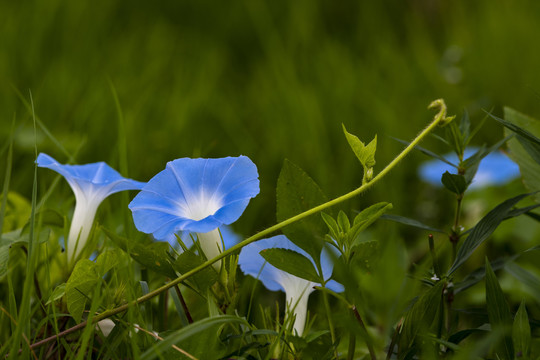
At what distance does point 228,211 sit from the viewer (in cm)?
71

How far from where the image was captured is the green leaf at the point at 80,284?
0.73 m

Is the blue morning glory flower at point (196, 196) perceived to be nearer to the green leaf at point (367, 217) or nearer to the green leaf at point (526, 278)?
the green leaf at point (367, 217)

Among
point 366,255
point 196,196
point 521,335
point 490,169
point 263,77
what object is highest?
point 263,77

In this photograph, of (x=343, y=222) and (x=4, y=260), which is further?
(x=4, y=260)

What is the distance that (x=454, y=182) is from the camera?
805 millimetres

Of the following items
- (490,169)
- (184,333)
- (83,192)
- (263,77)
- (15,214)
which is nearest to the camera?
(184,333)

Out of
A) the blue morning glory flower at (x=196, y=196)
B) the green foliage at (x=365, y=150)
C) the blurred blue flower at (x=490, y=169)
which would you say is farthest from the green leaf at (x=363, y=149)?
the blurred blue flower at (x=490, y=169)

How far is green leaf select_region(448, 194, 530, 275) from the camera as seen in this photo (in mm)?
752

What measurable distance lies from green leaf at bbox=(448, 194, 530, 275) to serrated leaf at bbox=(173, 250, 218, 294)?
30 cm

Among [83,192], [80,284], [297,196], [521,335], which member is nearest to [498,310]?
[521,335]

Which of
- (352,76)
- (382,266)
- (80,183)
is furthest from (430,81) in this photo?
(382,266)

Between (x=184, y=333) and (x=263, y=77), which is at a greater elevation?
(x=263, y=77)

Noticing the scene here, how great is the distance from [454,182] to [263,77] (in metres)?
2.24

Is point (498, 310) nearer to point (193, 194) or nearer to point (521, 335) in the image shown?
point (521, 335)
